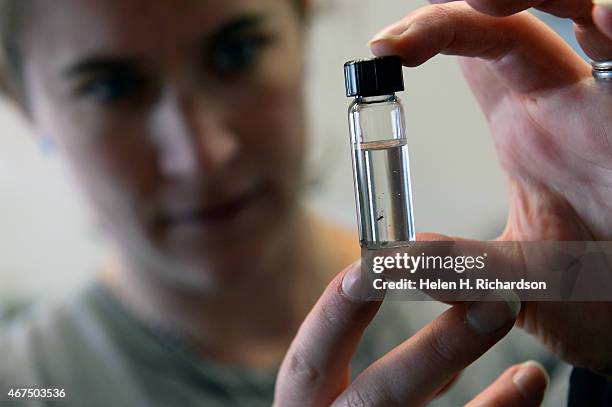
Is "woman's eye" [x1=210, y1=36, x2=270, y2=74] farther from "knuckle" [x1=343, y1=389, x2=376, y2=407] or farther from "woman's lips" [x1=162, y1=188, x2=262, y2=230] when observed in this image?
"knuckle" [x1=343, y1=389, x2=376, y2=407]

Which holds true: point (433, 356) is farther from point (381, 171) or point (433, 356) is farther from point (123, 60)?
point (123, 60)

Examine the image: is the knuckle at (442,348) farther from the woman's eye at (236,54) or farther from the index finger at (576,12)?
the woman's eye at (236,54)

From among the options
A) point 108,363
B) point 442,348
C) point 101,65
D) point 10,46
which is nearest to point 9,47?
point 10,46

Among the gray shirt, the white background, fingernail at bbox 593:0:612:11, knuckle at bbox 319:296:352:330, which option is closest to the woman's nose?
the white background

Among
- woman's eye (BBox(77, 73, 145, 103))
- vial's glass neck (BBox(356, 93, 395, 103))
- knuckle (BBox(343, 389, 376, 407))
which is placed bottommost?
knuckle (BBox(343, 389, 376, 407))

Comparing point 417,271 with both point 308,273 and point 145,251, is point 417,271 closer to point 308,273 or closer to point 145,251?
point 308,273

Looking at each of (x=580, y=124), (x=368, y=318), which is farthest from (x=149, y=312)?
(x=580, y=124)

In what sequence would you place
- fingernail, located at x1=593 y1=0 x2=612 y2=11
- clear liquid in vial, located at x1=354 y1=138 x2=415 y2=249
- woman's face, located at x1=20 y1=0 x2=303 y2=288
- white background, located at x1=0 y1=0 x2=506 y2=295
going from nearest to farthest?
fingernail, located at x1=593 y1=0 x2=612 y2=11
clear liquid in vial, located at x1=354 y1=138 x2=415 y2=249
white background, located at x1=0 y1=0 x2=506 y2=295
woman's face, located at x1=20 y1=0 x2=303 y2=288
